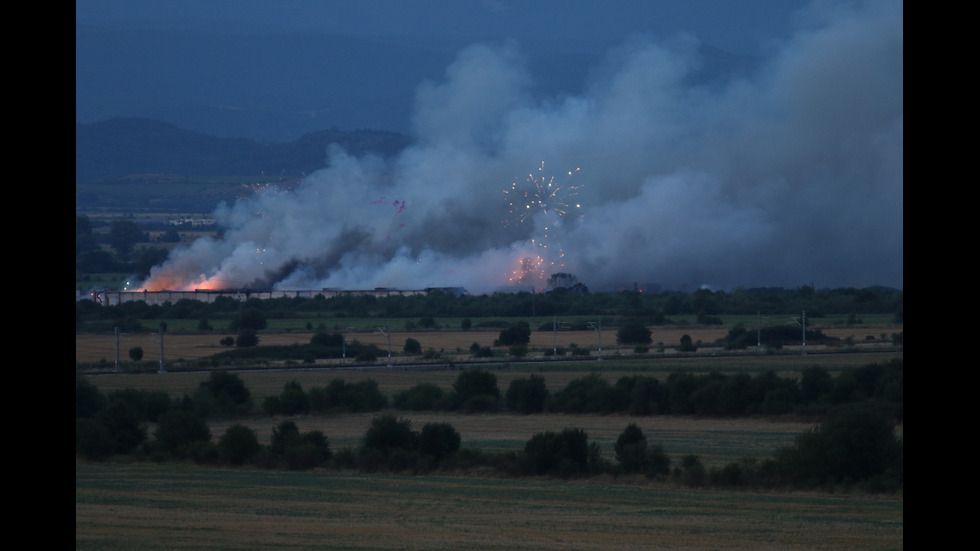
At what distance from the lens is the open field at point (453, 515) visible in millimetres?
17984

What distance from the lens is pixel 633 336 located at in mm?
75875

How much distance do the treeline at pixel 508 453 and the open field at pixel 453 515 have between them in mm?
1195

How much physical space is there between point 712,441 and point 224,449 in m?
13.5

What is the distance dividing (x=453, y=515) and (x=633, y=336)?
55863 mm

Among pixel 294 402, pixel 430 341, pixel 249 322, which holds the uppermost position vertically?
pixel 249 322

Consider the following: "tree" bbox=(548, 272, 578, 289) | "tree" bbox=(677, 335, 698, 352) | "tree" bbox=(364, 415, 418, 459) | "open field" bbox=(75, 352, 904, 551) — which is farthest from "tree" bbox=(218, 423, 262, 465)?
"tree" bbox=(548, 272, 578, 289)

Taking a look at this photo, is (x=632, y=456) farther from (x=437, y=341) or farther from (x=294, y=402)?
(x=437, y=341)

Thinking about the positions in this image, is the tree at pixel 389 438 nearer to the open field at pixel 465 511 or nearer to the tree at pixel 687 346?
the open field at pixel 465 511

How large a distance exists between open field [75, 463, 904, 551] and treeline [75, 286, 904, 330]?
65694mm

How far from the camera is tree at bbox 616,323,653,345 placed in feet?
246

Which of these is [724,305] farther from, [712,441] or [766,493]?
[766,493]

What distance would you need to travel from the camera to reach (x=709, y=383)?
42438 mm

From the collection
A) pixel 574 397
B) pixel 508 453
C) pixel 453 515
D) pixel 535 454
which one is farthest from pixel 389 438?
pixel 574 397

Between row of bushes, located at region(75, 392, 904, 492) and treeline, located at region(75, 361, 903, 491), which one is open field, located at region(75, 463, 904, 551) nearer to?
row of bushes, located at region(75, 392, 904, 492)
